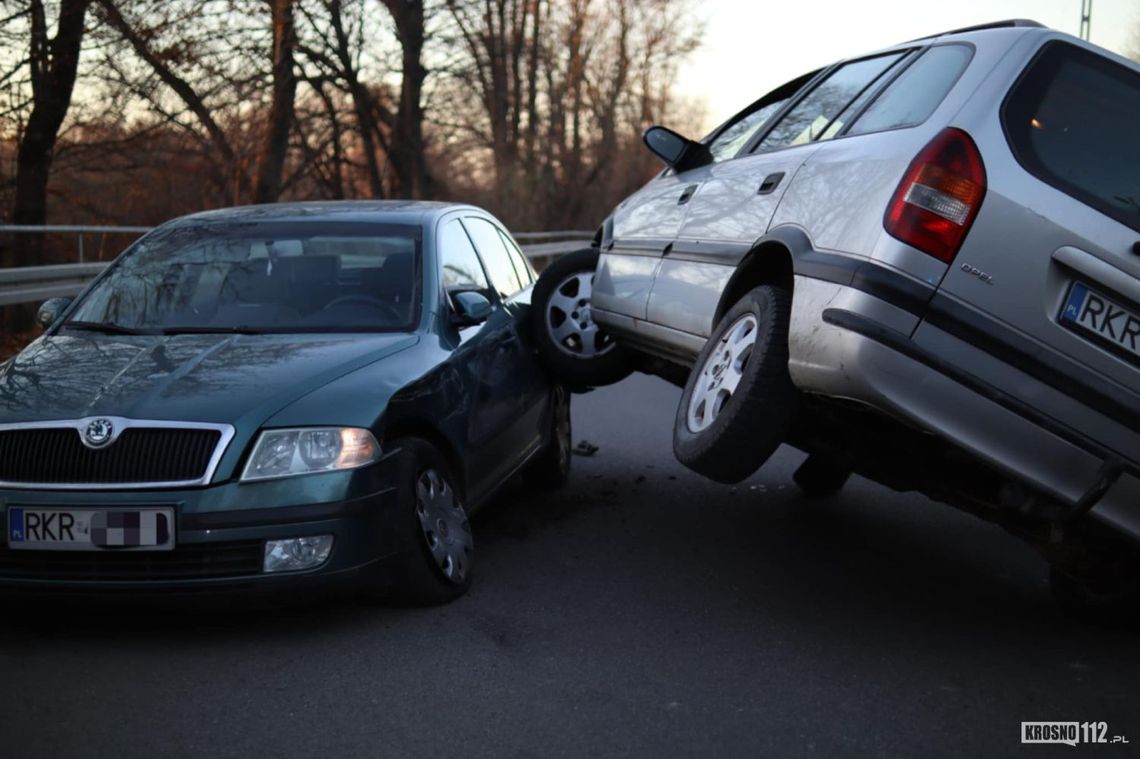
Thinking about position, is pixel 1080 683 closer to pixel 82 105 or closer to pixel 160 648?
pixel 160 648

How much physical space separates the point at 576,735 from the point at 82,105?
637 inches

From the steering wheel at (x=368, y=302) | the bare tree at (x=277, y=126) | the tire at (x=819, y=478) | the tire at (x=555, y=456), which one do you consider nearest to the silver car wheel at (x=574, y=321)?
the tire at (x=555, y=456)

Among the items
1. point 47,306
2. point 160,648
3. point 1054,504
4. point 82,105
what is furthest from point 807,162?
point 82,105

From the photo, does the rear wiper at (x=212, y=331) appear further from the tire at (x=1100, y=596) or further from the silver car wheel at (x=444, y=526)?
the tire at (x=1100, y=596)

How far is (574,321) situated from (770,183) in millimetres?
2282

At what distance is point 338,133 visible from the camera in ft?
85.0

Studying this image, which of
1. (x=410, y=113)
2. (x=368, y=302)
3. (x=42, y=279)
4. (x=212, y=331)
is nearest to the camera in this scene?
(x=212, y=331)

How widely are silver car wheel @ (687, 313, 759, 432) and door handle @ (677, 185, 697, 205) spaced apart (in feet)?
4.67

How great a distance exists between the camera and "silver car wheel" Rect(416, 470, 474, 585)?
16.3ft

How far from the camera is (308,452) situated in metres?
4.55

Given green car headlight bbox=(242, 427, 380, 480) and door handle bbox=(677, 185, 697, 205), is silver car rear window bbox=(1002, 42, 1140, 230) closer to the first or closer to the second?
door handle bbox=(677, 185, 697, 205)

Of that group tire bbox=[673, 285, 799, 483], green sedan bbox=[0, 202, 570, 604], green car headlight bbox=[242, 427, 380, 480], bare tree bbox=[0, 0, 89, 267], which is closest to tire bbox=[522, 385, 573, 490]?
green sedan bbox=[0, 202, 570, 604]

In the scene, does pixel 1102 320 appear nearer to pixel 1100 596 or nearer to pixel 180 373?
pixel 1100 596

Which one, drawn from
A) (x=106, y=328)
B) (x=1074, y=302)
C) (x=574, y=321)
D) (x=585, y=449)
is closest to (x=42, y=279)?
(x=585, y=449)
